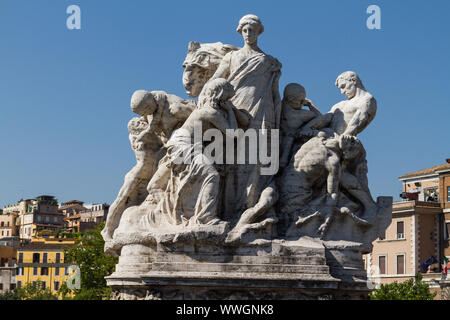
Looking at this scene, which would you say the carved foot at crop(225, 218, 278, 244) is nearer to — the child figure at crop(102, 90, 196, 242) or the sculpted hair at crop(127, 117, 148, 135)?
the child figure at crop(102, 90, 196, 242)

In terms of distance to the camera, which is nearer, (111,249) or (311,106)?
(111,249)

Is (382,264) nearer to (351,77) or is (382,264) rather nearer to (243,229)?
(351,77)

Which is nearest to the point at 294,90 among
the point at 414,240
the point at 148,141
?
the point at 148,141

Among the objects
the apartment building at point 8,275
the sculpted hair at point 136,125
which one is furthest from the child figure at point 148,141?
the apartment building at point 8,275

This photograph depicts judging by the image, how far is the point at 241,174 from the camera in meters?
15.0

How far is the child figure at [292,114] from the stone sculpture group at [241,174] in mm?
18

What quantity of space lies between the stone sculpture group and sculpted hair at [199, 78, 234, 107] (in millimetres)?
18

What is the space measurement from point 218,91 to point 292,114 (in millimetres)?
1781

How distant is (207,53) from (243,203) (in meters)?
3.09

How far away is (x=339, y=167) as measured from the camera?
15.2 m

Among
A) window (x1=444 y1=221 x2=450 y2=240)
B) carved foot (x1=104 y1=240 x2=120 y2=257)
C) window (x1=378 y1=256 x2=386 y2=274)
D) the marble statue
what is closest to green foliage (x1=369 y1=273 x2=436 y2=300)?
window (x1=378 y1=256 x2=386 y2=274)

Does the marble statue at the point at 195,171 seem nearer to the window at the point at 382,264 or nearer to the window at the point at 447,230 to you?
the window at the point at 382,264

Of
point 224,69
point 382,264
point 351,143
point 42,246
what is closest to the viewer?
point 351,143
